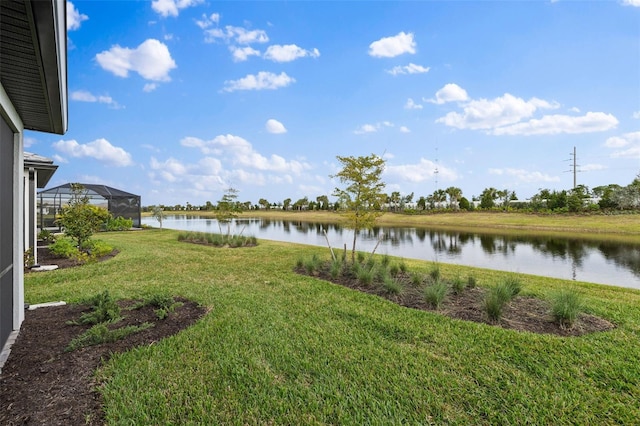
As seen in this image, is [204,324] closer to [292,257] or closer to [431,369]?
[431,369]

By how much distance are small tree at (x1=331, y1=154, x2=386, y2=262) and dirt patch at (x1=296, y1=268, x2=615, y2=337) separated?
7.25 feet

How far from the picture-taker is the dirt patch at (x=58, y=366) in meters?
2.17

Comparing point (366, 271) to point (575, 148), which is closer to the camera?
point (366, 271)

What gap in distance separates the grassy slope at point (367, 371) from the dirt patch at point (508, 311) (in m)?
0.25

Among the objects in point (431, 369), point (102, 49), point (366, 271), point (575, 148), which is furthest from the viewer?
point (575, 148)

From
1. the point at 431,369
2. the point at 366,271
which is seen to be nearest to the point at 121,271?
the point at 366,271

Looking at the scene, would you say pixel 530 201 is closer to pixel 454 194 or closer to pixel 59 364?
pixel 454 194

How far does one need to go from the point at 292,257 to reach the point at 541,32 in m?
11.1

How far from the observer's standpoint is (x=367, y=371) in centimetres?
270

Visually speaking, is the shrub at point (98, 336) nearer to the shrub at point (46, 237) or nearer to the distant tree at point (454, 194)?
the shrub at point (46, 237)

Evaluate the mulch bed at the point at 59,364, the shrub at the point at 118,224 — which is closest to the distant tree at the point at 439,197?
the shrub at the point at 118,224

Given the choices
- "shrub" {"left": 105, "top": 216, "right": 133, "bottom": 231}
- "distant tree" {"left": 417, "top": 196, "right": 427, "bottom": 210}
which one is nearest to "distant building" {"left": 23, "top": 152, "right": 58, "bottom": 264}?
"shrub" {"left": 105, "top": 216, "right": 133, "bottom": 231}

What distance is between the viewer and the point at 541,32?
9914 millimetres

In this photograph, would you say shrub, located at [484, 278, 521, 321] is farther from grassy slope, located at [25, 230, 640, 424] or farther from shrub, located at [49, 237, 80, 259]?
shrub, located at [49, 237, 80, 259]
